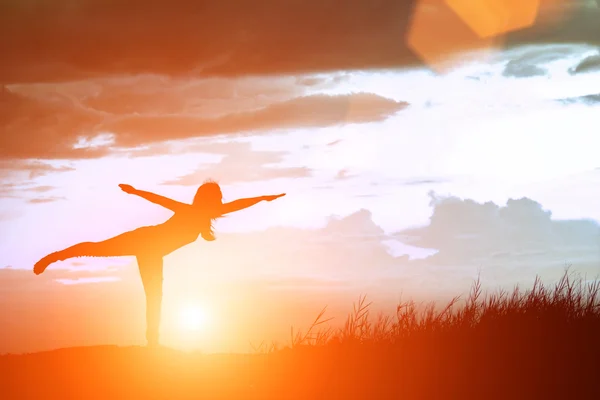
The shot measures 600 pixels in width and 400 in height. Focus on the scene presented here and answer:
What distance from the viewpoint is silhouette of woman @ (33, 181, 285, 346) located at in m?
11.6

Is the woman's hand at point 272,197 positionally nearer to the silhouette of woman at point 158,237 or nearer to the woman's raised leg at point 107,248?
the silhouette of woman at point 158,237

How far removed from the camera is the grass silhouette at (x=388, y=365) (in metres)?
9.49

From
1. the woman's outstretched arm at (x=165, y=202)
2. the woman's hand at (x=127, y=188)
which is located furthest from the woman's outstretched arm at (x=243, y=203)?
the woman's hand at (x=127, y=188)

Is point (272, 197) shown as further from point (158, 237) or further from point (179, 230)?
point (158, 237)

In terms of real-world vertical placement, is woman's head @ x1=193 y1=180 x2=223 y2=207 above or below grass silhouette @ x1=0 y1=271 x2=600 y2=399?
above

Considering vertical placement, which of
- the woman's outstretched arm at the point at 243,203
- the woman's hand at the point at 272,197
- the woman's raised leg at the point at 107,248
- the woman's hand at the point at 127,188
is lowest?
the woman's raised leg at the point at 107,248

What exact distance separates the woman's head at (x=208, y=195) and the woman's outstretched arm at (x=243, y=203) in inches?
7.5

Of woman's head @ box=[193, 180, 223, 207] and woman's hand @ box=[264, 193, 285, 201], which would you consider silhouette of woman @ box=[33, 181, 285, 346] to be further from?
woman's hand @ box=[264, 193, 285, 201]

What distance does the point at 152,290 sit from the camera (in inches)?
456

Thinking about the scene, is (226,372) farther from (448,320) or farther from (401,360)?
(448,320)

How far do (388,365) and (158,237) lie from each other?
415 cm

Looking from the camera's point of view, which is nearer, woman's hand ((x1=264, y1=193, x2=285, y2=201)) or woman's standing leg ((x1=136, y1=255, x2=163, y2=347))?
woman's standing leg ((x1=136, y1=255, x2=163, y2=347))

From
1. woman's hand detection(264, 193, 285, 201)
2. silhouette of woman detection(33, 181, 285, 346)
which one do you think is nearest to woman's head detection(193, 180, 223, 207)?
silhouette of woman detection(33, 181, 285, 346)

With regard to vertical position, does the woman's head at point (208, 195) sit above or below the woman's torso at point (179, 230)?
above
